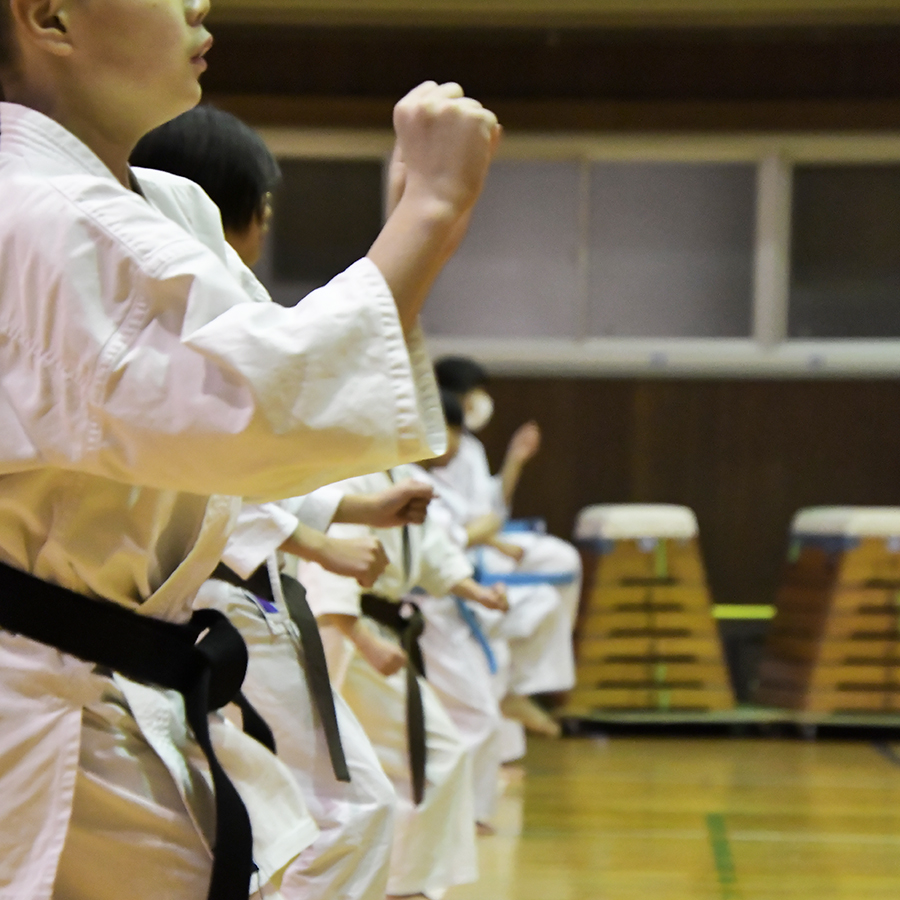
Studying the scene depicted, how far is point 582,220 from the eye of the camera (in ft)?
22.8

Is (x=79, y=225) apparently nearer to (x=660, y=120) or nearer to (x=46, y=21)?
(x=46, y=21)

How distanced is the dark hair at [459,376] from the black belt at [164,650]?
449 cm

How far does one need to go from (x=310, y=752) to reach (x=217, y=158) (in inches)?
36.8

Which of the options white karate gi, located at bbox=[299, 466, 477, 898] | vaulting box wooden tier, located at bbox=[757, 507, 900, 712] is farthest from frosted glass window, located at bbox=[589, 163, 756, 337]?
white karate gi, located at bbox=[299, 466, 477, 898]

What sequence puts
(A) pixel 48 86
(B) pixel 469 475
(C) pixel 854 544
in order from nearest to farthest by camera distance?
(A) pixel 48 86
(B) pixel 469 475
(C) pixel 854 544

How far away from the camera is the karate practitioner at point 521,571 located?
550cm

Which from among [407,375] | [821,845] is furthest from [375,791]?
[821,845]

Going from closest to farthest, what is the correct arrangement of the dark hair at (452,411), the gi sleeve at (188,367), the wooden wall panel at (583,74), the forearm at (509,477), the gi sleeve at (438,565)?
the gi sleeve at (188,367), the gi sleeve at (438,565), the dark hair at (452,411), the forearm at (509,477), the wooden wall panel at (583,74)

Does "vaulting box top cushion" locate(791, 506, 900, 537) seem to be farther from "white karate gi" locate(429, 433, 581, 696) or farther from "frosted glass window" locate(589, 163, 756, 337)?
"frosted glass window" locate(589, 163, 756, 337)

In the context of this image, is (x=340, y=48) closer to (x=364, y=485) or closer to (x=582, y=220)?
(x=582, y=220)

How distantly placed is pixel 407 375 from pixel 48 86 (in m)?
0.45

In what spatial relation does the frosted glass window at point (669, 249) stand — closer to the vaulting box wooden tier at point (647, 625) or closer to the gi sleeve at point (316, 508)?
the vaulting box wooden tier at point (647, 625)

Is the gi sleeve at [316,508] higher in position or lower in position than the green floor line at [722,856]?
higher

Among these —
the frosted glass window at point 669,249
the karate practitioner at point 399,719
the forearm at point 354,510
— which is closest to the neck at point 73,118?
the forearm at point 354,510
